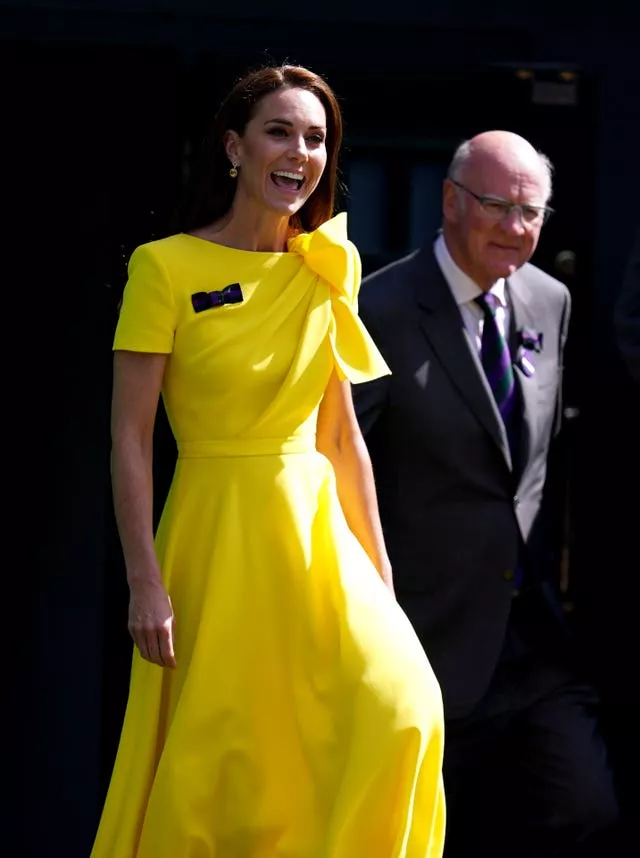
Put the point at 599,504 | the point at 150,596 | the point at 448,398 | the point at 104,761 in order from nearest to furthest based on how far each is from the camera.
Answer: the point at 150,596, the point at 448,398, the point at 104,761, the point at 599,504

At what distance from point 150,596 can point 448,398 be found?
1187 mm

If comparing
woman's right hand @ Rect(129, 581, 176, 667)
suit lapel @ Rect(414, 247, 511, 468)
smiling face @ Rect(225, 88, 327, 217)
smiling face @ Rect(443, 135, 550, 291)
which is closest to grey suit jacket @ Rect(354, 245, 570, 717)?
suit lapel @ Rect(414, 247, 511, 468)

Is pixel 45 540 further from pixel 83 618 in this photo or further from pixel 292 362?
pixel 292 362

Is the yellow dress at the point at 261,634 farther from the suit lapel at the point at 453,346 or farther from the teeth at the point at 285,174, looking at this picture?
the suit lapel at the point at 453,346

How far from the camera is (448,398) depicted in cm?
489

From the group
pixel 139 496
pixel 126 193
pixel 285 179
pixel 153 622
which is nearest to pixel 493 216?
pixel 285 179

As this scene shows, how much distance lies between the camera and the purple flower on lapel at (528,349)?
5.02 metres

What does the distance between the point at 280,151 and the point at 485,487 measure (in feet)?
3.79

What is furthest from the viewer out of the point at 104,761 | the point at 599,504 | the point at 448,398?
the point at 599,504

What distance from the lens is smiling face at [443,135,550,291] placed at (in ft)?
16.2

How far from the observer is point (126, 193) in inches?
217

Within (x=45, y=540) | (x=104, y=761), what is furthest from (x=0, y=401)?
(x=104, y=761)

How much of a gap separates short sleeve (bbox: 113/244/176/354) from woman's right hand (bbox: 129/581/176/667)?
0.47m

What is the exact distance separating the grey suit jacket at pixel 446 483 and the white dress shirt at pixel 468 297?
0.04 meters
